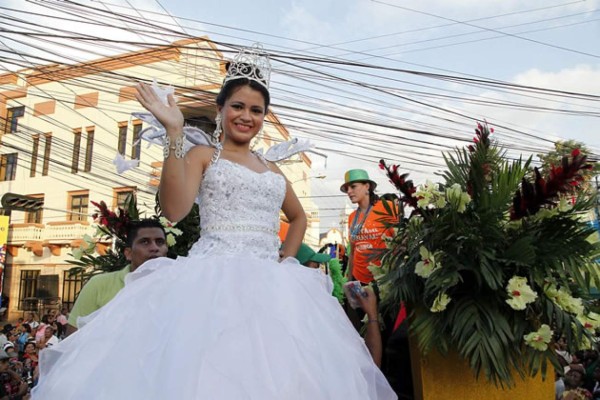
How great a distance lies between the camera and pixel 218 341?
1.43 metres

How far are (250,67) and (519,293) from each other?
152cm

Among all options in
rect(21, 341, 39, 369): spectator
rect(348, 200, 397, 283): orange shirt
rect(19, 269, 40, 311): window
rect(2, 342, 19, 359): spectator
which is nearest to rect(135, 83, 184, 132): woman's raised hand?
rect(348, 200, 397, 283): orange shirt

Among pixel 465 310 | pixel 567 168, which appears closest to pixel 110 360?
pixel 465 310

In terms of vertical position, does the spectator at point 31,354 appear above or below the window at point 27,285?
above

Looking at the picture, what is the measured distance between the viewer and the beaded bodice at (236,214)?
2053 mm

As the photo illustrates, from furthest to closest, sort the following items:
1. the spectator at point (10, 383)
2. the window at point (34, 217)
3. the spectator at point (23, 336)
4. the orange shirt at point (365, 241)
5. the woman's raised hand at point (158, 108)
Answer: the window at point (34, 217)
the spectator at point (23, 336)
the spectator at point (10, 383)
the orange shirt at point (365, 241)
the woman's raised hand at point (158, 108)

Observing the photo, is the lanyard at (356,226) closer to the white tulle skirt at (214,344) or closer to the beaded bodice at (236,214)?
the beaded bodice at (236,214)

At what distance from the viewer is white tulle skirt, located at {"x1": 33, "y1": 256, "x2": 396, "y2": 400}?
1345 mm

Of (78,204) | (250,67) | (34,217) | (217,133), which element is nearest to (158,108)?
(217,133)

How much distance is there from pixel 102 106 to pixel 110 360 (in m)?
22.2

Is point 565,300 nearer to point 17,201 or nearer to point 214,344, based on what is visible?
point 214,344

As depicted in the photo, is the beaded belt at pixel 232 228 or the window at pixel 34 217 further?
the window at pixel 34 217

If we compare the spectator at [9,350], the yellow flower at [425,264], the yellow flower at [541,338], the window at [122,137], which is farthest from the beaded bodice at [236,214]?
the window at [122,137]

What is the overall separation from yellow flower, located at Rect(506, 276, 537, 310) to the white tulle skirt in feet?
2.05
